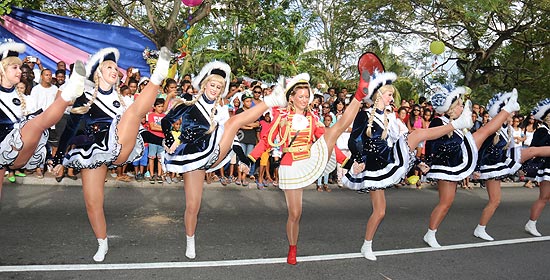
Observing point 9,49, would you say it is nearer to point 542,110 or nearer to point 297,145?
point 297,145

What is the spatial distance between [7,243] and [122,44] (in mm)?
7306

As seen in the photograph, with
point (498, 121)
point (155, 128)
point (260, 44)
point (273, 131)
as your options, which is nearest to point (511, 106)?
point (498, 121)

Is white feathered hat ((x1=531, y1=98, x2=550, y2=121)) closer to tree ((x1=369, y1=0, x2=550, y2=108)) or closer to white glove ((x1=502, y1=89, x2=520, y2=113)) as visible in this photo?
white glove ((x1=502, y1=89, x2=520, y2=113))

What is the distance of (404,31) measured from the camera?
723 inches

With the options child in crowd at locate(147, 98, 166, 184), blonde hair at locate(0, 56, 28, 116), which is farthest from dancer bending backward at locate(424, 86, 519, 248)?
child in crowd at locate(147, 98, 166, 184)

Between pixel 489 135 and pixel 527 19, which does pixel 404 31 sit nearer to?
pixel 527 19

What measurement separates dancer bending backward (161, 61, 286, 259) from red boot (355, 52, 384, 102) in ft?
3.43

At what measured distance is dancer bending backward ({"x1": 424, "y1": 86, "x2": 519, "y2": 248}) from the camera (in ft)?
18.2

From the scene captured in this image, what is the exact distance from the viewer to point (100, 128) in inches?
166

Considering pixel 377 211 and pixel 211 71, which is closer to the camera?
pixel 211 71

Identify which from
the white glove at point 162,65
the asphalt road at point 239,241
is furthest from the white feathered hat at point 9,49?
the asphalt road at point 239,241

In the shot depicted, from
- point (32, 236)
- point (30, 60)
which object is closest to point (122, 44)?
point (30, 60)

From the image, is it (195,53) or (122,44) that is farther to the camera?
(195,53)

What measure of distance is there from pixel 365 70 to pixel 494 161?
2.78 m
